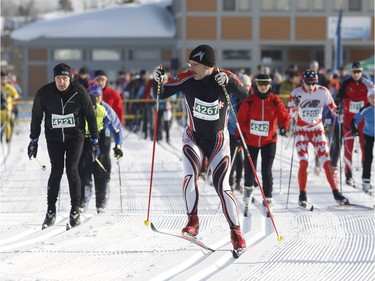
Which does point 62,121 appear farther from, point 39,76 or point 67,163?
point 39,76

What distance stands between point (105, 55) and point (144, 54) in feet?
6.98

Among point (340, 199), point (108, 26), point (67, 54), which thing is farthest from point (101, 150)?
point (67, 54)

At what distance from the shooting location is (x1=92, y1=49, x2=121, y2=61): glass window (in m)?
46.0

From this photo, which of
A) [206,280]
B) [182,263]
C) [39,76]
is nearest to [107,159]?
[182,263]

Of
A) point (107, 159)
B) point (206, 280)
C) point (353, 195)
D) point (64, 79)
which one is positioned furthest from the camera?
point (353, 195)

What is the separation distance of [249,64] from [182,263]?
35837mm

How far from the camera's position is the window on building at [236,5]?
42.5 metres

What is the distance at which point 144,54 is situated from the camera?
1811 inches

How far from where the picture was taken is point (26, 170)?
15.6m

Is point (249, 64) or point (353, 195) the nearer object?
point (353, 195)

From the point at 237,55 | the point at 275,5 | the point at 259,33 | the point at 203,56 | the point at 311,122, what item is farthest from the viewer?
the point at 275,5

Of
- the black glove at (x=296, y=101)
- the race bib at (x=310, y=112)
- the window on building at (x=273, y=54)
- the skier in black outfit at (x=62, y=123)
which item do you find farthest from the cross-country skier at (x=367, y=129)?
the window on building at (x=273, y=54)

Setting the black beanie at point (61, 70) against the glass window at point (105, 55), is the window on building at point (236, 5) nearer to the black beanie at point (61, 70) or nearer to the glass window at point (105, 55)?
the glass window at point (105, 55)

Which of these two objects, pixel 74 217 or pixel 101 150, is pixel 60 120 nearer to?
pixel 74 217
